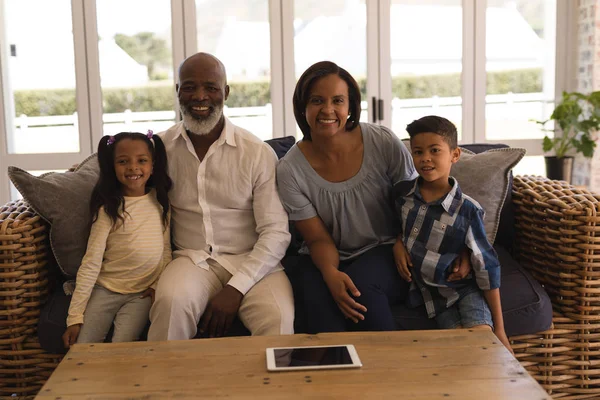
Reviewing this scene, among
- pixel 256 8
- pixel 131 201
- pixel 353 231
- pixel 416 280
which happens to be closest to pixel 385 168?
pixel 353 231

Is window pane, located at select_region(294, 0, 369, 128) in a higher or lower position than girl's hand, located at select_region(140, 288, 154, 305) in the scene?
higher

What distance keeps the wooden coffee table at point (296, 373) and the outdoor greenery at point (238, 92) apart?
334cm

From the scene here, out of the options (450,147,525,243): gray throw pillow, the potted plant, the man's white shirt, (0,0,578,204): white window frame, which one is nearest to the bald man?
the man's white shirt

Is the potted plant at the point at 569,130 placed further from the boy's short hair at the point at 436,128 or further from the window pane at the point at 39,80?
the window pane at the point at 39,80

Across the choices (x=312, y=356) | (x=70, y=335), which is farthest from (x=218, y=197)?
(x=312, y=356)

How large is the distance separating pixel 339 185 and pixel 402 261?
0.33 m

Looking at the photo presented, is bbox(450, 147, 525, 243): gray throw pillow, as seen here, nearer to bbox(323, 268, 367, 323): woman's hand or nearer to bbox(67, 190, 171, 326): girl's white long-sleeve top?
bbox(323, 268, 367, 323): woman's hand

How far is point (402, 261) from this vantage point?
2.30 metres

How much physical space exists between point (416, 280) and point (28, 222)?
1.28 m

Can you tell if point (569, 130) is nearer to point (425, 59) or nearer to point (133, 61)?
point (425, 59)

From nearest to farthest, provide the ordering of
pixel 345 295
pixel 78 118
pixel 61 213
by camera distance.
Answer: pixel 345 295 < pixel 61 213 < pixel 78 118

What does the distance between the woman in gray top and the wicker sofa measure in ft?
1.69


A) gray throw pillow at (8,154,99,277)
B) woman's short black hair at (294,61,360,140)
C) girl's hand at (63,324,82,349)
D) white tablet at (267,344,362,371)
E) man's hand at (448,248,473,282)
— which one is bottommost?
girl's hand at (63,324,82,349)

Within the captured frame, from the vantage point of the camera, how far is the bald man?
2371mm
